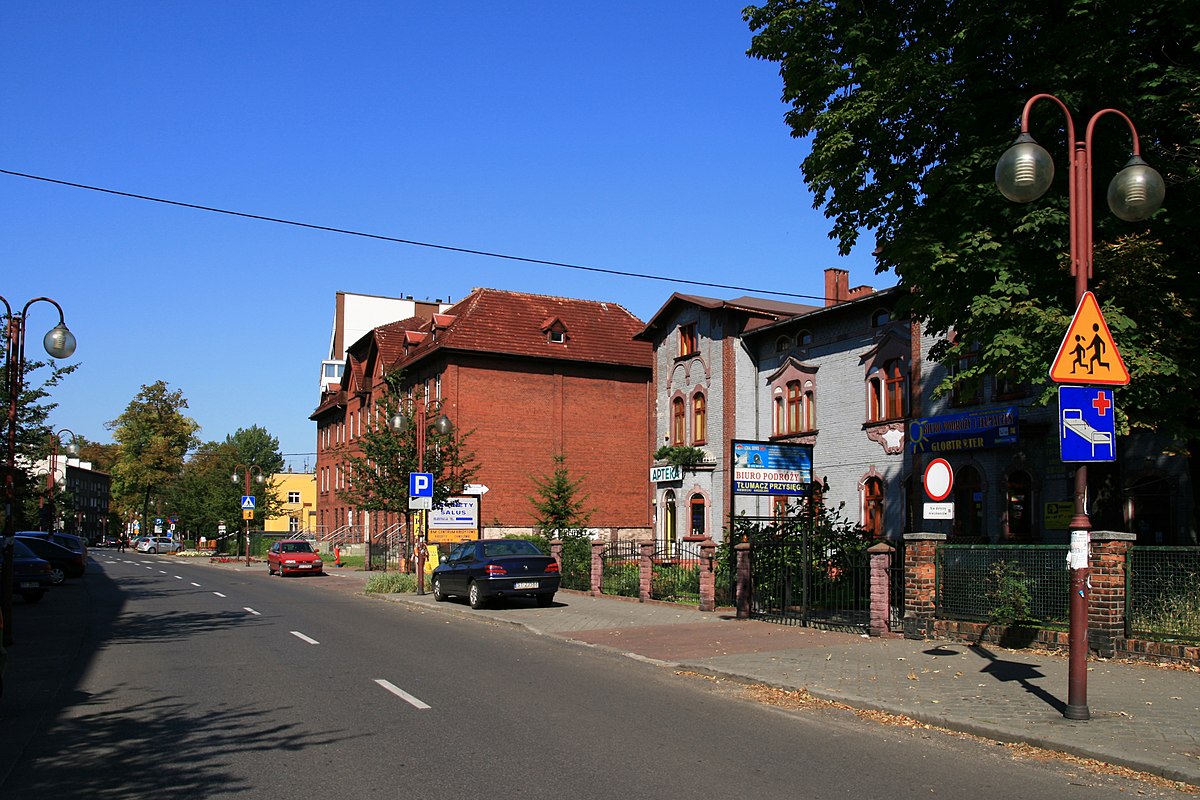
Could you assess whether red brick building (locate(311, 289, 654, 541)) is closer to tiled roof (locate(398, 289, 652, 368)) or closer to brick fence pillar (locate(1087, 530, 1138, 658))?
tiled roof (locate(398, 289, 652, 368))

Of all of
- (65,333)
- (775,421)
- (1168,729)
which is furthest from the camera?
(775,421)

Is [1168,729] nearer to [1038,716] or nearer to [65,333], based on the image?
[1038,716]

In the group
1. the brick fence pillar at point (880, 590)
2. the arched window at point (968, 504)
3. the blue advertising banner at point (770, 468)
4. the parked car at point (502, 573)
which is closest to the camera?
the brick fence pillar at point (880, 590)

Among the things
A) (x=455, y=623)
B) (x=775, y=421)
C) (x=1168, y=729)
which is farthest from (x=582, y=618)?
(x=775, y=421)

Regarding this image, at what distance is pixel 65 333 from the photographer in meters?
18.5

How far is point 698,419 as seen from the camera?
124ft

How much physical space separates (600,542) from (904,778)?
691 inches

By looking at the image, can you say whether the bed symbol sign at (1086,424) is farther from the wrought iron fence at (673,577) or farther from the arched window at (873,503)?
the arched window at (873,503)

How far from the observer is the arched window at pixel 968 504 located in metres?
26.7

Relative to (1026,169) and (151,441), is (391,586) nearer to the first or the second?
(1026,169)

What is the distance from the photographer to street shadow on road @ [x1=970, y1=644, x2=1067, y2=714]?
975 centimetres

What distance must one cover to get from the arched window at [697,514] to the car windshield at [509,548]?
14.4 m

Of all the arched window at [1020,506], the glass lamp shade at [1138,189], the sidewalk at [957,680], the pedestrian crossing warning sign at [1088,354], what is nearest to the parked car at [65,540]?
the sidewalk at [957,680]

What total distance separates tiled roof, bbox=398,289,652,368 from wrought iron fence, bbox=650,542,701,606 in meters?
22.6
